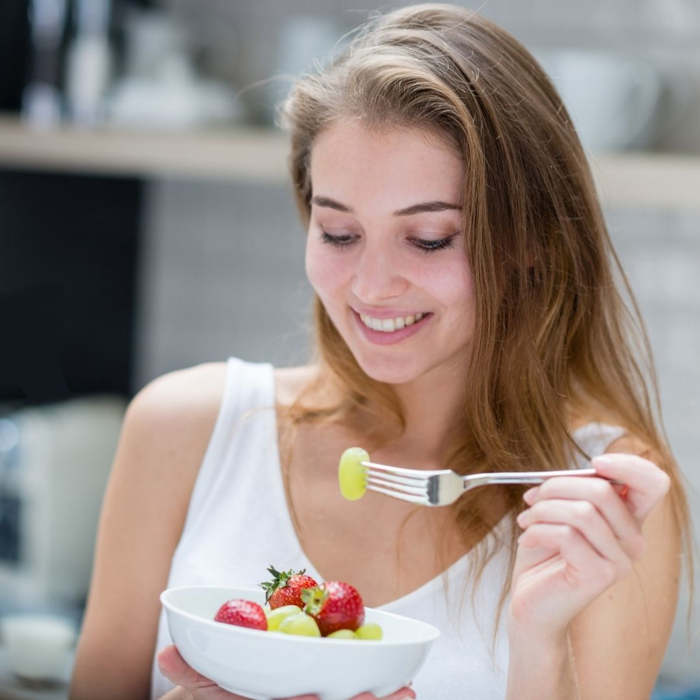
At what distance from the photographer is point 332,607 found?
124 centimetres

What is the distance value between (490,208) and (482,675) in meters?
0.62

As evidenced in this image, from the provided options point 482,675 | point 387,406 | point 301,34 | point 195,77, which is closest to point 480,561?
point 482,675

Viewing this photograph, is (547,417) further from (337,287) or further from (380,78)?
(380,78)

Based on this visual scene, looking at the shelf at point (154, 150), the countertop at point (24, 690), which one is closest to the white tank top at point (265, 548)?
the countertop at point (24, 690)

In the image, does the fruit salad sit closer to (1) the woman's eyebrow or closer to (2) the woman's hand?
(2) the woman's hand

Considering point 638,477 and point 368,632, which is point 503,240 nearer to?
point 638,477

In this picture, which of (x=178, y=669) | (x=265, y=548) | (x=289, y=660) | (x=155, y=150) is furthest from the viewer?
(x=155, y=150)

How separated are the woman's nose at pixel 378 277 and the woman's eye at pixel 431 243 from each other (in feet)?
0.14

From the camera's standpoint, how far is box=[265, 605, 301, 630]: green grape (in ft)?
4.06

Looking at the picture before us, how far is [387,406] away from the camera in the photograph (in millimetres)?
1845

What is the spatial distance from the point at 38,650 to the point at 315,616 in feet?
4.89

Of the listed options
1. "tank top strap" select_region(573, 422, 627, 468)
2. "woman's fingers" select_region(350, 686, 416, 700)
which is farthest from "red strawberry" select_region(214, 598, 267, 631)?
"tank top strap" select_region(573, 422, 627, 468)

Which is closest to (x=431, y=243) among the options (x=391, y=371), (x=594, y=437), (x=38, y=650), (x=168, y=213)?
(x=391, y=371)

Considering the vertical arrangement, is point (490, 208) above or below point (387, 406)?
above
